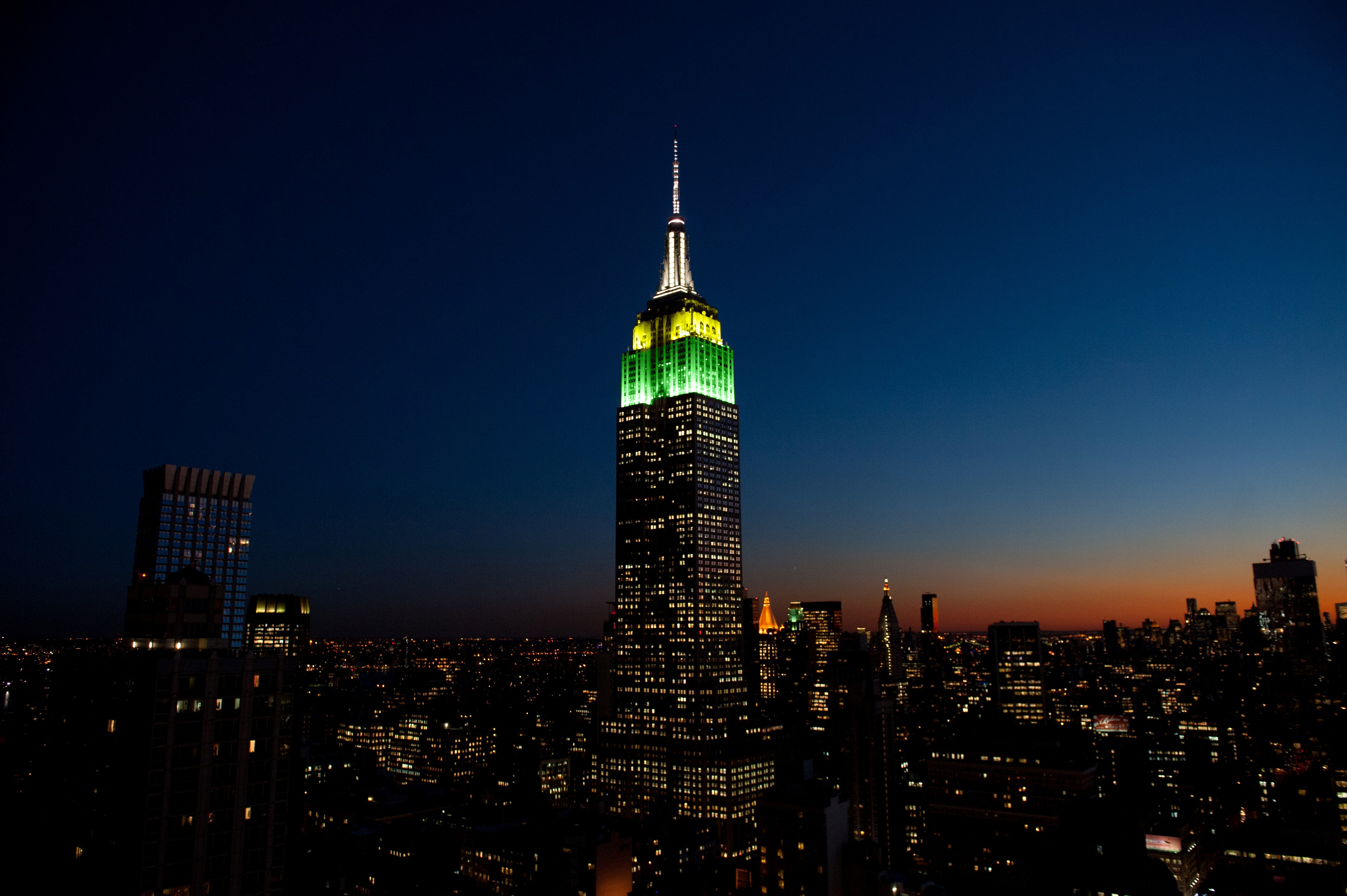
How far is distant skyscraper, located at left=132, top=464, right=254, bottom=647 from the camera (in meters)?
141

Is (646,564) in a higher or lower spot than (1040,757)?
higher

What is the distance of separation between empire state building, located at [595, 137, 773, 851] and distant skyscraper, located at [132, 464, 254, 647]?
249ft

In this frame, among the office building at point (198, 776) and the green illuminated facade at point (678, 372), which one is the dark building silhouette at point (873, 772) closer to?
the green illuminated facade at point (678, 372)

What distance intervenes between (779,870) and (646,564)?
91.7 m

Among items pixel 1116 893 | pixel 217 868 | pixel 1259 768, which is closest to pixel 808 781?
pixel 1116 893

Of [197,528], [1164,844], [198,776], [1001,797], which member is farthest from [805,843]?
[197,528]

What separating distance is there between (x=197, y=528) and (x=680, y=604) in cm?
9123

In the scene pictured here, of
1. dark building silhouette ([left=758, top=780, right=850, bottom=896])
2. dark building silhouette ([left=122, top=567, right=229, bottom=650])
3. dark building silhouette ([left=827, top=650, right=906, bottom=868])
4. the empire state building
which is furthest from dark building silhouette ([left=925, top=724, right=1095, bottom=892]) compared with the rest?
dark building silhouette ([left=122, top=567, right=229, bottom=650])

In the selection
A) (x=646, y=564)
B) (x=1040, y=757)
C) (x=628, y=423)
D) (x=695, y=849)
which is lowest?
(x=695, y=849)

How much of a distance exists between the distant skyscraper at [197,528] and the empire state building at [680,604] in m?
75.8

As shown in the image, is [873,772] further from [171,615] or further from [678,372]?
[171,615]

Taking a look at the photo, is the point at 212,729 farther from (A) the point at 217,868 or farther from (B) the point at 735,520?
(B) the point at 735,520

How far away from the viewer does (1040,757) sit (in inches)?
5743

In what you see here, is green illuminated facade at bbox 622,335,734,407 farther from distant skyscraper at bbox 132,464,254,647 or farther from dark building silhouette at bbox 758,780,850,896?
dark building silhouette at bbox 758,780,850,896
